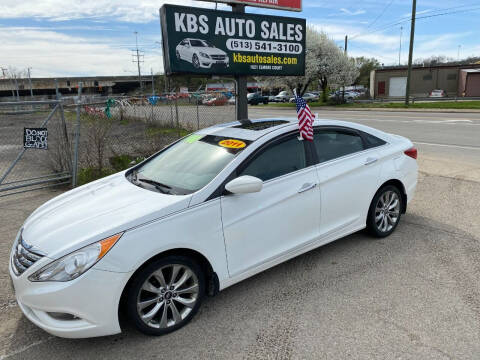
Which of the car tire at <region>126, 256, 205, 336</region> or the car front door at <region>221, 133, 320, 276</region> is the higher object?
the car front door at <region>221, 133, 320, 276</region>

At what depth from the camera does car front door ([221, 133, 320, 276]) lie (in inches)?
121

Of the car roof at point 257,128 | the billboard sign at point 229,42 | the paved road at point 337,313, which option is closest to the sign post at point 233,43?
the billboard sign at point 229,42

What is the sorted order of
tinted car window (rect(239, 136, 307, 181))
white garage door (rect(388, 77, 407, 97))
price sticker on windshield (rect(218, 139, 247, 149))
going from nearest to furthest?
tinted car window (rect(239, 136, 307, 181)) → price sticker on windshield (rect(218, 139, 247, 149)) → white garage door (rect(388, 77, 407, 97))

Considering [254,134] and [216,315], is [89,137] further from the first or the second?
[216,315]

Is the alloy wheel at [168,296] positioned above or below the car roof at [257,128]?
below

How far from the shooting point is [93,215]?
292cm

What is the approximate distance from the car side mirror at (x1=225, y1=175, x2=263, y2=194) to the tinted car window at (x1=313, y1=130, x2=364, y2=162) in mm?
1045

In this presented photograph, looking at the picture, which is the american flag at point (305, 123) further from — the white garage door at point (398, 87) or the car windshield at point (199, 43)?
the white garage door at point (398, 87)

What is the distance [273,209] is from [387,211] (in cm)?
182

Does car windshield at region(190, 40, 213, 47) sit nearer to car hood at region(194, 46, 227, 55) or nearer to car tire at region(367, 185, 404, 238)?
car hood at region(194, 46, 227, 55)

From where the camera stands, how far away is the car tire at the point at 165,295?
2674mm

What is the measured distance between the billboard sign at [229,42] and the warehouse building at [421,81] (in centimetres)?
4512

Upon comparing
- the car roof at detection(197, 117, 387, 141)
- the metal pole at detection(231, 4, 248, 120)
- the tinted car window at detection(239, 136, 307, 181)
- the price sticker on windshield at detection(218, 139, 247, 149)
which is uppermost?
the metal pole at detection(231, 4, 248, 120)

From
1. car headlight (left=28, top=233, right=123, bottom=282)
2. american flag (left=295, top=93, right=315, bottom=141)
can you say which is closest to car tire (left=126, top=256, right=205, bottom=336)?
car headlight (left=28, top=233, right=123, bottom=282)
